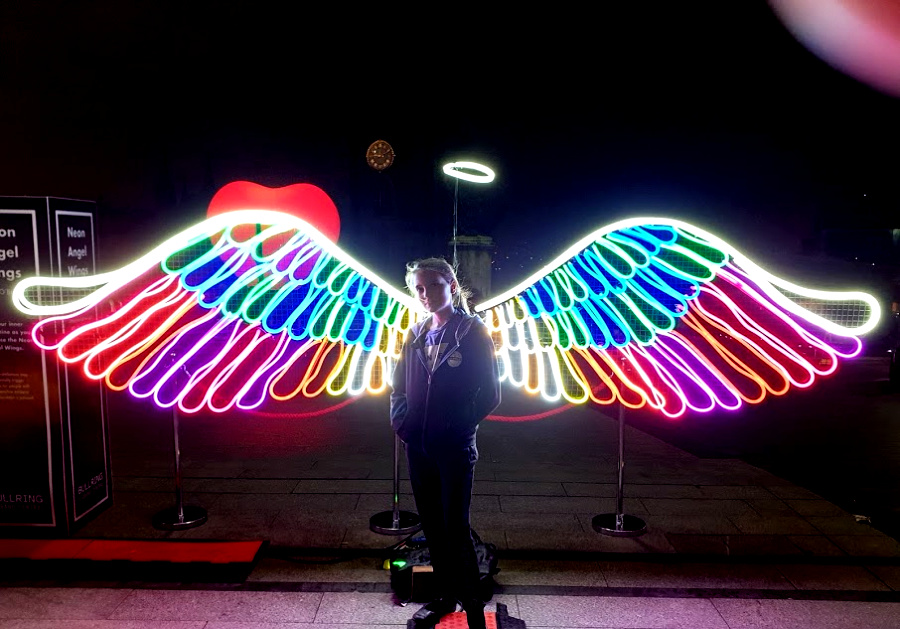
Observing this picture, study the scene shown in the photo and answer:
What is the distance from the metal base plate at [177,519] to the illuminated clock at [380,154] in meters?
8.26

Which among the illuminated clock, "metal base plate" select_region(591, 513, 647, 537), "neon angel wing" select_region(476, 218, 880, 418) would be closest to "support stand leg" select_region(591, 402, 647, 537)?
"metal base plate" select_region(591, 513, 647, 537)

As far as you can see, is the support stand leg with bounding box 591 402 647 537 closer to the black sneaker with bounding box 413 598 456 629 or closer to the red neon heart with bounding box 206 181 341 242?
the black sneaker with bounding box 413 598 456 629

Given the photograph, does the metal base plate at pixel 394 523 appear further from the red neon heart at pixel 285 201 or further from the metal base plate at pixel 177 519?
the red neon heart at pixel 285 201

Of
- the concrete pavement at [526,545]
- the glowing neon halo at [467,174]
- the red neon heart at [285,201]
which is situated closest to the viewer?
the concrete pavement at [526,545]

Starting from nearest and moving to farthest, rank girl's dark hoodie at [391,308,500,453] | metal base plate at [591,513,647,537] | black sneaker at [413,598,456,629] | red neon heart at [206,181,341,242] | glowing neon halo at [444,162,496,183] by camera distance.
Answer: girl's dark hoodie at [391,308,500,453] < black sneaker at [413,598,456,629] < metal base plate at [591,513,647,537] < glowing neon halo at [444,162,496,183] < red neon heart at [206,181,341,242]

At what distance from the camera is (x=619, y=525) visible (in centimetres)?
411

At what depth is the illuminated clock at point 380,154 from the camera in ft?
37.1

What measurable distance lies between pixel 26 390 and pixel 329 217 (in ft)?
24.8

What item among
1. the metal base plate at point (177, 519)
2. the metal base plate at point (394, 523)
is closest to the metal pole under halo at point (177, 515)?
the metal base plate at point (177, 519)

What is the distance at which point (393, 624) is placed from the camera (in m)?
3.02

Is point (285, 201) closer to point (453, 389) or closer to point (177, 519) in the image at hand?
point (177, 519)

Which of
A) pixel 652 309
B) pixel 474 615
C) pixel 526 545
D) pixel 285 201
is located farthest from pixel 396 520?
pixel 285 201

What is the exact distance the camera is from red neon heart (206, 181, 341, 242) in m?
10.6

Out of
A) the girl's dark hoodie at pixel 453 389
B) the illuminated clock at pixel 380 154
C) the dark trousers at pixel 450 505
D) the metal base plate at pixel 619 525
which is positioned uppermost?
the illuminated clock at pixel 380 154
